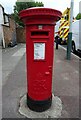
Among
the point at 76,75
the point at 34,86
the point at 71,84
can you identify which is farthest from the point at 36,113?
the point at 76,75

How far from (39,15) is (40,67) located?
0.93 m

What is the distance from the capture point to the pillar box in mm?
2752

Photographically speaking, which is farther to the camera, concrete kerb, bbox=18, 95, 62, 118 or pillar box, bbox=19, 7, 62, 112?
concrete kerb, bbox=18, 95, 62, 118

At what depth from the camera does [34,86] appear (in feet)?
10.2

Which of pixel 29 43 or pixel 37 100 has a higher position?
pixel 29 43

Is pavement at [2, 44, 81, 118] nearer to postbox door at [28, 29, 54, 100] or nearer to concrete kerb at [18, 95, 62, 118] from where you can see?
concrete kerb at [18, 95, 62, 118]

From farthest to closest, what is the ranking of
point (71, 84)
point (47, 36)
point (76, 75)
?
point (76, 75)
point (71, 84)
point (47, 36)

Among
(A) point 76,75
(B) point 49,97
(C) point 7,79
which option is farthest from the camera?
(A) point 76,75

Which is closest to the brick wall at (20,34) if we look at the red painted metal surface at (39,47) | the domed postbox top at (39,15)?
the red painted metal surface at (39,47)

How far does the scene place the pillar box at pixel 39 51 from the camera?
9.03ft

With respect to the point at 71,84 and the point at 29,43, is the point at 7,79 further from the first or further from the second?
the point at 29,43

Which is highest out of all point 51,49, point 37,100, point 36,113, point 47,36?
point 47,36

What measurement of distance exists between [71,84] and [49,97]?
1621mm

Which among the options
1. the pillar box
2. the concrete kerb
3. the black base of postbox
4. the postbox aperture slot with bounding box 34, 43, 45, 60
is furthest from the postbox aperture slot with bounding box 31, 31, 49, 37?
the concrete kerb
